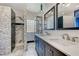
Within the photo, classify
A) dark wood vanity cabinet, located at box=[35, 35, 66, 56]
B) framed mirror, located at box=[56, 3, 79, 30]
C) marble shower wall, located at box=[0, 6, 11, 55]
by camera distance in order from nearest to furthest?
dark wood vanity cabinet, located at box=[35, 35, 66, 56], framed mirror, located at box=[56, 3, 79, 30], marble shower wall, located at box=[0, 6, 11, 55]

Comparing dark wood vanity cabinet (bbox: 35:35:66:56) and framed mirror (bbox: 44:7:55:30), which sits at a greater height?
framed mirror (bbox: 44:7:55:30)

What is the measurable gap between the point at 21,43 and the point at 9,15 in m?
1.65

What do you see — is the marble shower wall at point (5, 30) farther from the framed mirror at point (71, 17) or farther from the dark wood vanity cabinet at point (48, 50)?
the framed mirror at point (71, 17)

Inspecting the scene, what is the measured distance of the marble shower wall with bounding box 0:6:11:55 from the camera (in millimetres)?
3367

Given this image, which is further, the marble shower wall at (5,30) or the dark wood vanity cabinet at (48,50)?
the marble shower wall at (5,30)

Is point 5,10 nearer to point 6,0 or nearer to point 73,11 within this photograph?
point 6,0

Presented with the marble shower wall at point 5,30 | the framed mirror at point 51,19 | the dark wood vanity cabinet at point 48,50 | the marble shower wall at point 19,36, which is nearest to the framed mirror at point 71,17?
the dark wood vanity cabinet at point 48,50

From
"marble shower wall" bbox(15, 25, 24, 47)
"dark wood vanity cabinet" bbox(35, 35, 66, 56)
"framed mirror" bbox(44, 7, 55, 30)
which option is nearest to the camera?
"dark wood vanity cabinet" bbox(35, 35, 66, 56)

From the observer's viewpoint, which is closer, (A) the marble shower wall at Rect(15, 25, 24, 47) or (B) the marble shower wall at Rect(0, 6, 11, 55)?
(B) the marble shower wall at Rect(0, 6, 11, 55)

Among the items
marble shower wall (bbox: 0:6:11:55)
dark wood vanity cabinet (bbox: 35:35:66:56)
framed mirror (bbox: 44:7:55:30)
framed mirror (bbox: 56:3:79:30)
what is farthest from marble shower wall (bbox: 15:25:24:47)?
framed mirror (bbox: 56:3:79:30)

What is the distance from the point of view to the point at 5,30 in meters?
3.48

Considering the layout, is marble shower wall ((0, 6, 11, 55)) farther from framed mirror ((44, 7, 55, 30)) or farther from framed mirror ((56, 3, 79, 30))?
framed mirror ((56, 3, 79, 30))

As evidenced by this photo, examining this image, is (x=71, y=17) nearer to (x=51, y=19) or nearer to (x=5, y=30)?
(x=51, y=19)

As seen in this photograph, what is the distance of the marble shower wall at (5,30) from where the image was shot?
3.37 meters
